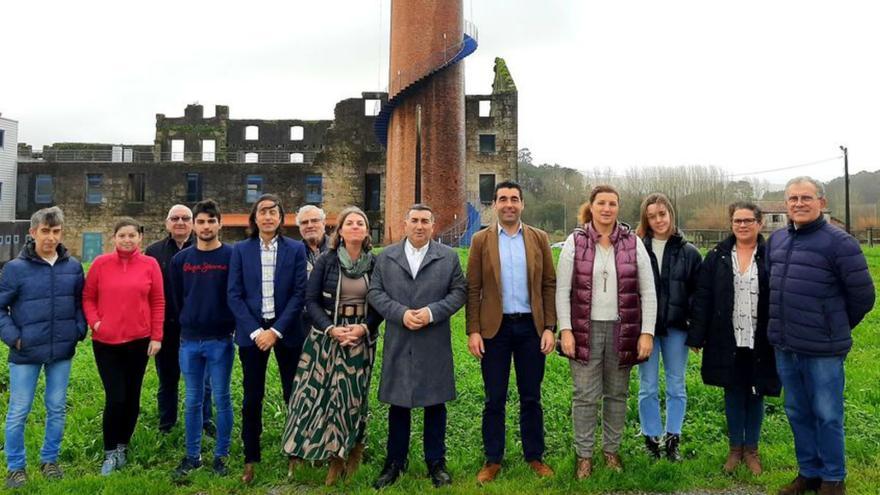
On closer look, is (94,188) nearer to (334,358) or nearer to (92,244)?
(92,244)

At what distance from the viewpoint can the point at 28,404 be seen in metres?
4.13

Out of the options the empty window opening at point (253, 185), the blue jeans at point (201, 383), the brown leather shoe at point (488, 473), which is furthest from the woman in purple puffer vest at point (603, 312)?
the empty window opening at point (253, 185)

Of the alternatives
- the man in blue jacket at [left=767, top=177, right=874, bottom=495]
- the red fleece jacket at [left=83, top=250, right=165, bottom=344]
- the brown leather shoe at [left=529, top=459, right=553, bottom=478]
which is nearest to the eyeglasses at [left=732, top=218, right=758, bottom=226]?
the man in blue jacket at [left=767, top=177, right=874, bottom=495]

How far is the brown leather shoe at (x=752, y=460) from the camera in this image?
13.7 ft

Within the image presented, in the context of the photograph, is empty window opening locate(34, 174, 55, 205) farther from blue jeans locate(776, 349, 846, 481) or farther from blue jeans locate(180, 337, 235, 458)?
blue jeans locate(776, 349, 846, 481)

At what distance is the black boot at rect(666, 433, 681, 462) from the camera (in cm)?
448

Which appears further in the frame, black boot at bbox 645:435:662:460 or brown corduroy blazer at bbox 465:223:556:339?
black boot at bbox 645:435:662:460

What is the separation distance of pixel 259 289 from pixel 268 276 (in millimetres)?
117

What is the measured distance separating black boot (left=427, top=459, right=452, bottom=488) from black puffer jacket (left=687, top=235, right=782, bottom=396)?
200 centimetres

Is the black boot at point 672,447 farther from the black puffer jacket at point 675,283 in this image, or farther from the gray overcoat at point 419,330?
the gray overcoat at point 419,330

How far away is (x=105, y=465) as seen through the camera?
439cm

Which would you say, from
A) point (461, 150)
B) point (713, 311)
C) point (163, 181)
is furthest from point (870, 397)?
point (163, 181)

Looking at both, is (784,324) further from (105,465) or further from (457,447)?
(105,465)

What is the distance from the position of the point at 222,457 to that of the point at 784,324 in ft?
13.5
